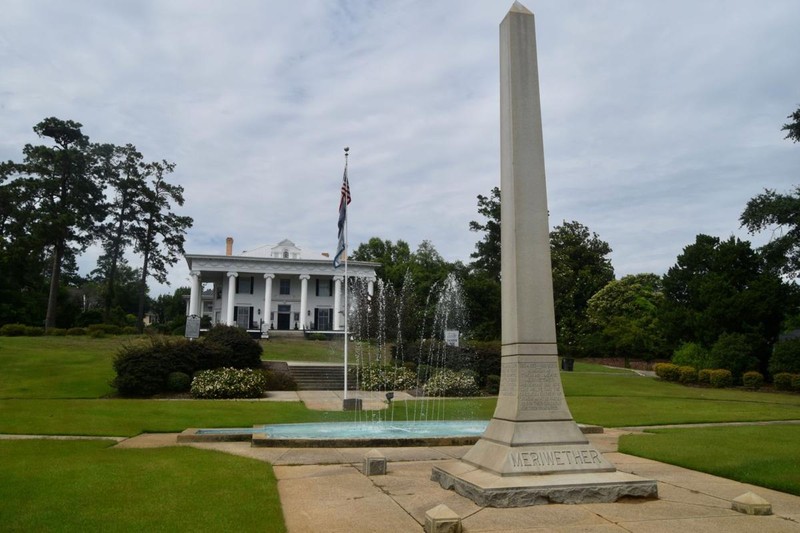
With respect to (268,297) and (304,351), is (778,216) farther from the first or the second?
(268,297)

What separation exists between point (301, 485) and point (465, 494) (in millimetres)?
2341

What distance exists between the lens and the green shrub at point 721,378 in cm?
3306

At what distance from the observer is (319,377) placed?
3070 centimetres

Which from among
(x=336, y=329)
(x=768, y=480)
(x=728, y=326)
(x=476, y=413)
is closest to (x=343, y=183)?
(x=476, y=413)

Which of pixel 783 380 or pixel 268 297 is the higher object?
pixel 268 297

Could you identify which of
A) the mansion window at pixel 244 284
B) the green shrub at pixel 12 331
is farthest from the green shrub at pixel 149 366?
the mansion window at pixel 244 284

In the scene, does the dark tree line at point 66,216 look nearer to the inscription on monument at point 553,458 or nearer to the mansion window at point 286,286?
the mansion window at point 286,286

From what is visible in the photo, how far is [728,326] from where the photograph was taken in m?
37.3

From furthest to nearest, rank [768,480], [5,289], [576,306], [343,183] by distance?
[576,306]
[5,289]
[343,183]
[768,480]

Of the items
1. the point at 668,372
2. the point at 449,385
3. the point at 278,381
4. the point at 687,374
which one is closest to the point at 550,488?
the point at 449,385

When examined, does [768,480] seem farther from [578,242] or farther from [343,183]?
[578,242]

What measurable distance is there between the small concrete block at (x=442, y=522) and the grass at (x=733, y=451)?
503 centimetres

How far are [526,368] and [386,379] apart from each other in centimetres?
2192

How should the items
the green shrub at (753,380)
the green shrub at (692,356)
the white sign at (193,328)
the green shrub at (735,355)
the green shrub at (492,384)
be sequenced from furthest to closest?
1. the green shrub at (692,356)
2. the green shrub at (735,355)
3. the green shrub at (753,380)
4. the white sign at (193,328)
5. the green shrub at (492,384)
